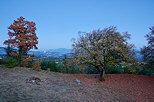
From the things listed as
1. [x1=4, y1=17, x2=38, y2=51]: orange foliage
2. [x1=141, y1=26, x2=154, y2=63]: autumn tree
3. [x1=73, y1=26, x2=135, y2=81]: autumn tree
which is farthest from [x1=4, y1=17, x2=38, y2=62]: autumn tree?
[x1=141, y1=26, x2=154, y2=63]: autumn tree

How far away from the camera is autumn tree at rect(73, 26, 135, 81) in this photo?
31.0 ft

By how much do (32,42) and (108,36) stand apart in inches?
363

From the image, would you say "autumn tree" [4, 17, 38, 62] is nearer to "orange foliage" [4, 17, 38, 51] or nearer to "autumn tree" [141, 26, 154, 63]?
"orange foliage" [4, 17, 38, 51]

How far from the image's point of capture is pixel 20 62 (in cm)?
1616

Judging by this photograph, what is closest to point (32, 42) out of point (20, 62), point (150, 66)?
point (20, 62)

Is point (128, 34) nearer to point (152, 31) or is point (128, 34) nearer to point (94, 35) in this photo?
point (152, 31)

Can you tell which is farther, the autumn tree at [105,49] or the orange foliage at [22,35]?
the orange foliage at [22,35]

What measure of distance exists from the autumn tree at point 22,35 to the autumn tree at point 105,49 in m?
7.17

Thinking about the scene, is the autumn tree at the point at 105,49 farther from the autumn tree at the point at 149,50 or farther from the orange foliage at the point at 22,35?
the orange foliage at the point at 22,35

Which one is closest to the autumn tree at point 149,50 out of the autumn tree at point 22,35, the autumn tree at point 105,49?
the autumn tree at point 105,49

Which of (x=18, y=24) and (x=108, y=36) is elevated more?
(x=18, y=24)

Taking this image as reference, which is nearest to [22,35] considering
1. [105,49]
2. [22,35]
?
[22,35]

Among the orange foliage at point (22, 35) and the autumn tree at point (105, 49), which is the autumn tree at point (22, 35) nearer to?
the orange foliage at point (22, 35)

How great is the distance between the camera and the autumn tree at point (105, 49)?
9438 mm
